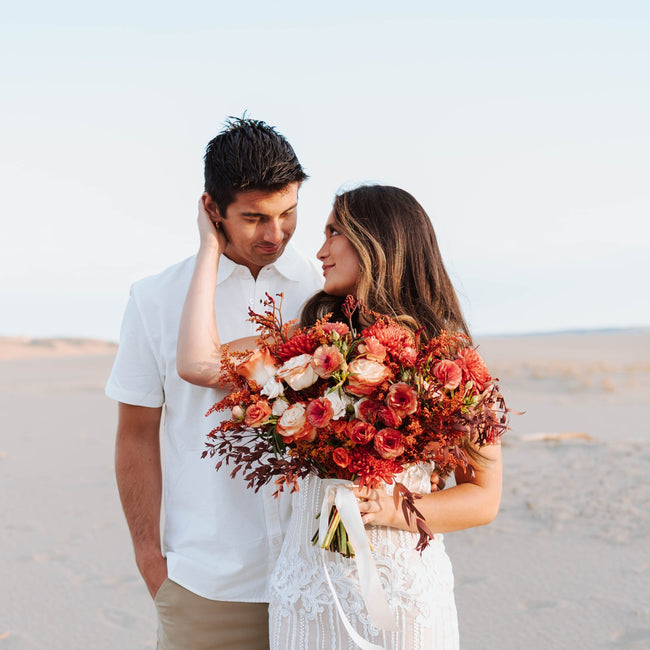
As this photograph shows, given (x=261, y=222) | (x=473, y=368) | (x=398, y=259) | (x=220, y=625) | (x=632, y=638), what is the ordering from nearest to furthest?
(x=473, y=368)
(x=398, y=259)
(x=220, y=625)
(x=261, y=222)
(x=632, y=638)

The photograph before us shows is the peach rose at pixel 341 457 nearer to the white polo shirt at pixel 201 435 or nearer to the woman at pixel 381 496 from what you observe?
the woman at pixel 381 496

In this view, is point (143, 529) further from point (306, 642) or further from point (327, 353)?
point (327, 353)

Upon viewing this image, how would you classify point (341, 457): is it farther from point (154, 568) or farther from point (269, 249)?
point (154, 568)

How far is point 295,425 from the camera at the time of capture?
6.93ft

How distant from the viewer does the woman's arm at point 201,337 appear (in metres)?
2.68

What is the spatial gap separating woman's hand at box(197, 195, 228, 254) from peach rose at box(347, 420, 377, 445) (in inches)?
45.1

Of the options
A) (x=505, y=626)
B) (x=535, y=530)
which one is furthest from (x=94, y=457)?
(x=505, y=626)

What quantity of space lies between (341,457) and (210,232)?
4.09 feet

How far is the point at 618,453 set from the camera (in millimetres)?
9016

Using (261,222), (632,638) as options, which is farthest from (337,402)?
(632,638)

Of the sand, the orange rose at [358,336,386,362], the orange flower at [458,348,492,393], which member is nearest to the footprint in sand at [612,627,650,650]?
the sand

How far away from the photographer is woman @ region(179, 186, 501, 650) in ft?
7.49

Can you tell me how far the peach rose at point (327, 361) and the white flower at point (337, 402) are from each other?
0.05 meters

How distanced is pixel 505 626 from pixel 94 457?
6.87 m
